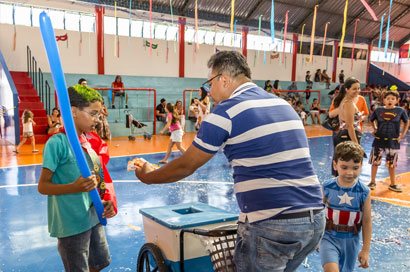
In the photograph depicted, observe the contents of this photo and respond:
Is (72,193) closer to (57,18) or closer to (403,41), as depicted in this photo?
(57,18)

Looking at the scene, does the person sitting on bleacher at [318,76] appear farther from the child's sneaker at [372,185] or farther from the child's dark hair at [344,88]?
the child's dark hair at [344,88]

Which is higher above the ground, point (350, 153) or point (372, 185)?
point (350, 153)

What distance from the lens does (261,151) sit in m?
1.75

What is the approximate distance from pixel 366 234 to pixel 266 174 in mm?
1365

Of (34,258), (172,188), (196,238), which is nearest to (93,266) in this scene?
(196,238)

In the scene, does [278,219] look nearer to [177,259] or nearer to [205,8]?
[177,259]

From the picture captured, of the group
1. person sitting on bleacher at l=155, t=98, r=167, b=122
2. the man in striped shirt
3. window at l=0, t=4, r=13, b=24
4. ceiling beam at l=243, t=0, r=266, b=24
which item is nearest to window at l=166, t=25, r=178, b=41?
ceiling beam at l=243, t=0, r=266, b=24

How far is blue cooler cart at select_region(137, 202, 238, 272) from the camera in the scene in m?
2.25

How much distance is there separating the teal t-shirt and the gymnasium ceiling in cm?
1429

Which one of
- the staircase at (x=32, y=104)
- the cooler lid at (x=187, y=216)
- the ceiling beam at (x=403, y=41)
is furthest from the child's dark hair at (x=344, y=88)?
the ceiling beam at (x=403, y=41)

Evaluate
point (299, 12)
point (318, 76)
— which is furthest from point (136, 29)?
point (318, 76)

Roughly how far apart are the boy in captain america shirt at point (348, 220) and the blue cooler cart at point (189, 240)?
727 millimetres

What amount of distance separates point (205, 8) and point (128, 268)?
1638cm

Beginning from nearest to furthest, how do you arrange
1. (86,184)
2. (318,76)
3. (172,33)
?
(86,184), (172,33), (318,76)
